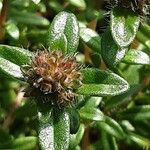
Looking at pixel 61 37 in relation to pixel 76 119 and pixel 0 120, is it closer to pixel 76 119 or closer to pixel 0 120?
pixel 76 119

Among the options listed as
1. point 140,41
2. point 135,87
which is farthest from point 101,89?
point 140,41

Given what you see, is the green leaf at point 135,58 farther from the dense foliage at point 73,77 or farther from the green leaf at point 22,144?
the green leaf at point 22,144

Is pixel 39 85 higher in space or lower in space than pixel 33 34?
higher

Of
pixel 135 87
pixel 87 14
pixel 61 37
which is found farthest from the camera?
pixel 87 14

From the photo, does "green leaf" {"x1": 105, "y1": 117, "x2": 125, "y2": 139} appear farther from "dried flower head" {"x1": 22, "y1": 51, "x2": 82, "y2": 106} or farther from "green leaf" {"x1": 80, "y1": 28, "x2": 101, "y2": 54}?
"dried flower head" {"x1": 22, "y1": 51, "x2": 82, "y2": 106}

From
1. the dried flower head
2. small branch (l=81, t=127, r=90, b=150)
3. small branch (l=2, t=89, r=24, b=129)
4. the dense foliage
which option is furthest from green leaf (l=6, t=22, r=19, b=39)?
the dried flower head

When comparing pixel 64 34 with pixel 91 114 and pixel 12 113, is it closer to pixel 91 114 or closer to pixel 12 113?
pixel 91 114
